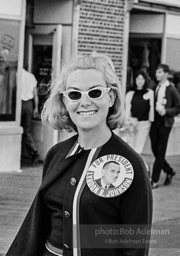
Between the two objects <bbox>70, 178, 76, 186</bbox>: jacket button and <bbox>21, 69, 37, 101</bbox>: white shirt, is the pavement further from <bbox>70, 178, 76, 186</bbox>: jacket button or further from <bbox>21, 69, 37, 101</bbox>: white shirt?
<bbox>70, 178, 76, 186</bbox>: jacket button

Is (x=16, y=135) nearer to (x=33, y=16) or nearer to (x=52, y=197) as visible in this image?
(x=33, y=16)

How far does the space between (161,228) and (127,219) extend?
5.13m

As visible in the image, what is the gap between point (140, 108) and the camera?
35.6 ft

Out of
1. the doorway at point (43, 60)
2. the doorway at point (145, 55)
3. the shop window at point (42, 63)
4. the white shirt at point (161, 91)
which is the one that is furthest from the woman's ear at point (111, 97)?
the doorway at point (145, 55)

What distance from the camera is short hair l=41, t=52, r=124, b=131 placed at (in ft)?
9.89

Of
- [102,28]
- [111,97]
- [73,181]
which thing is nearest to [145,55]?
[102,28]

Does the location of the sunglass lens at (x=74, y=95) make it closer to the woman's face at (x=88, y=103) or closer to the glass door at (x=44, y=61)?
the woman's face at (x=88, y=103)

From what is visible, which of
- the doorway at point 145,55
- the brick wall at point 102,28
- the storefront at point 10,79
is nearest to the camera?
the storefront at point 10,79

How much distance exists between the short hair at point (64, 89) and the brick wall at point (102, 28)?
9.37 m

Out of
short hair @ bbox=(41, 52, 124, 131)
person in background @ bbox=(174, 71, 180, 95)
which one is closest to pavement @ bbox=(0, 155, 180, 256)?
person in background @ bbox=(174, 71, 180, 95)

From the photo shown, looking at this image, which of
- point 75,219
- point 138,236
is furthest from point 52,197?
point 138,236

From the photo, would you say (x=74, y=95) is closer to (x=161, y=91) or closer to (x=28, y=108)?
(x=161, y=91)

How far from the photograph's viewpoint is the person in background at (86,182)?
2.82m

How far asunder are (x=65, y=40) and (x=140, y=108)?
2.51m
